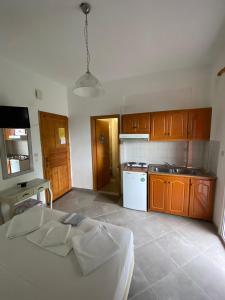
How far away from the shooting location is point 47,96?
3.23 metres

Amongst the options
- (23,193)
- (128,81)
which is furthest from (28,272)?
(128,81)

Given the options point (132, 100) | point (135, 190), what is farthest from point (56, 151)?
point (132, 100)

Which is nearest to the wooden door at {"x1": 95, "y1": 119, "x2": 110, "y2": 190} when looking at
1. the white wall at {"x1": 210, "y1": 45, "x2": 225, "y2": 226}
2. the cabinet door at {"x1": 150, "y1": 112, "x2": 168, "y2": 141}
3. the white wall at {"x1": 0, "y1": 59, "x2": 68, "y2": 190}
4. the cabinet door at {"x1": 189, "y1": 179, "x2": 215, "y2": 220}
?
the white wall at {"x1": 0, "y1": 59, "x2": 68, "y2": 190}

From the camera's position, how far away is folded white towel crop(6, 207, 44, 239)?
1.42 metres

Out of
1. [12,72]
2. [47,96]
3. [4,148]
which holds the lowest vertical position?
[4,148]

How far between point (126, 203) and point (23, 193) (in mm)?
1951

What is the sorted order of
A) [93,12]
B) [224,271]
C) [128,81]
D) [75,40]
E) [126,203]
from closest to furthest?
1. [93,12]
2. [224,271]
3. [75,40]
4. [126,203]
5. [128,81]

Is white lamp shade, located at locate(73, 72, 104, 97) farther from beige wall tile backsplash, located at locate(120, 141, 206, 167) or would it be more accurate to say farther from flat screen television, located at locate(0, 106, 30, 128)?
beige wall tile backsplash, located at locate(120, 141, 206, 167)

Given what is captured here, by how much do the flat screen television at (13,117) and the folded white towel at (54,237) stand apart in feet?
5.78

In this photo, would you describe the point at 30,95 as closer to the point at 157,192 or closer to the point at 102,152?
the point at 102,152

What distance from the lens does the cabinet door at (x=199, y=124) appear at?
8.46ft

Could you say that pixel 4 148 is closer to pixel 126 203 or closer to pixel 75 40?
pixel 75 40

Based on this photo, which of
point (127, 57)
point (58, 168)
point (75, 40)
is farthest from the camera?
point (58, 168)

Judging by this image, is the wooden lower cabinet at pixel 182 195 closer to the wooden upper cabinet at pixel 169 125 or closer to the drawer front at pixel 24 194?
the wooden upper cabinet at pixel 169 125
